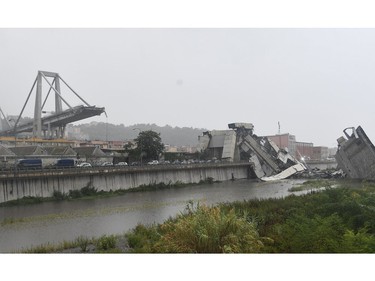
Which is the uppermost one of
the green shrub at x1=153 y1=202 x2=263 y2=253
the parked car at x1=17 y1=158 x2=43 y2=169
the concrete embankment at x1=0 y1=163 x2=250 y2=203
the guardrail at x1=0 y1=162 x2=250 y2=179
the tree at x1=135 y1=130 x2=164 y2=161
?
the tree at x1=135 y1=130 x2=164 y2=161

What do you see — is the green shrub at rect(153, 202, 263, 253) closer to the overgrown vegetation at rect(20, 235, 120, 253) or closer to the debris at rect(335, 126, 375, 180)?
the overgrown vegetation at rect(20, 235, 120, 253)

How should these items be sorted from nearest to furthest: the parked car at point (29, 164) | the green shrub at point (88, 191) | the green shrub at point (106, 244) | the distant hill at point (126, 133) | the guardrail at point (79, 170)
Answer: the green shrub at point (106, 244) < the guardrail at point (79, 170) < the parked car at point (29, 164) < the green shrub at point (88, 191) < the distant hill at point (126, 133)

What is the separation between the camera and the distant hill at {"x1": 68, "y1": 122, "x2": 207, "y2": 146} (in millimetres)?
145000

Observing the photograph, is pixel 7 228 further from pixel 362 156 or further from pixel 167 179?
pixel 362 156

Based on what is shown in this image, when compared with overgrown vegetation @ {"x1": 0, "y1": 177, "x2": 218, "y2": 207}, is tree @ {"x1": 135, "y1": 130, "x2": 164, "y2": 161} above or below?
above

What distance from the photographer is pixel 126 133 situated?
15812 cm

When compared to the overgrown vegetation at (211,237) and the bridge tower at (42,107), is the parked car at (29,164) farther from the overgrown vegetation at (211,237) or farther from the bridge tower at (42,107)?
the bridge tower at (42,107)

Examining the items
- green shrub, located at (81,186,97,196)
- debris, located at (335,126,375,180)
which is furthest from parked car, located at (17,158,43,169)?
debris, located at (335,126,375,180)

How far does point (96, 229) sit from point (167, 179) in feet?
95.0

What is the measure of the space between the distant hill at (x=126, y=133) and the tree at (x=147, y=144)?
78981 mm

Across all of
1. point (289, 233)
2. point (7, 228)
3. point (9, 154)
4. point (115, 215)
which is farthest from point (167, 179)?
point (289, 233)

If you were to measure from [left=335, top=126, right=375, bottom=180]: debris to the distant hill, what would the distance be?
90.8 metres

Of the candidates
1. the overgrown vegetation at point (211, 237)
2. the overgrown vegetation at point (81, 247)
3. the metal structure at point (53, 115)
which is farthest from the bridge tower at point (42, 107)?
the overgrown vegetation at point (211, 237)

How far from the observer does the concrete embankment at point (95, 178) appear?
32406 mm
